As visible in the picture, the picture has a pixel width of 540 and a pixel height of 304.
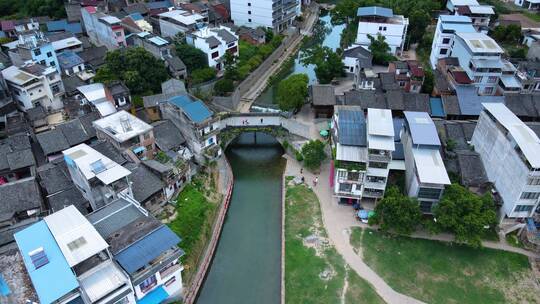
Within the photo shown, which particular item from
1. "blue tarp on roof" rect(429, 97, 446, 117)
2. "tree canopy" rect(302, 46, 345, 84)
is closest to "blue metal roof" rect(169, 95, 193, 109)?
"tree canopy" rect(302, 46, 345, 84)

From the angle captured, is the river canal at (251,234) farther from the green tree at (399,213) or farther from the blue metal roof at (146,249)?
the green tree at (399,213)

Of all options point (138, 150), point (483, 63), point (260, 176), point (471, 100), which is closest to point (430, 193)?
point (260, 176)

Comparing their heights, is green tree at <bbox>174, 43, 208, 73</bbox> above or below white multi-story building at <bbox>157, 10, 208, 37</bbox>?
below

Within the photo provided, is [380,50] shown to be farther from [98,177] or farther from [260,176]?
[98,177]

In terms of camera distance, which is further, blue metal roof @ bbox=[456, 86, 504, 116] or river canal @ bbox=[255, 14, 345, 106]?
river canal @ bbox=[255, 14, 345, 106]

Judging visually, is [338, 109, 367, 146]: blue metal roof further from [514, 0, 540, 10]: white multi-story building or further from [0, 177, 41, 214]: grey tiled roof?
[514, 0, 540, 10]: white multi-story building

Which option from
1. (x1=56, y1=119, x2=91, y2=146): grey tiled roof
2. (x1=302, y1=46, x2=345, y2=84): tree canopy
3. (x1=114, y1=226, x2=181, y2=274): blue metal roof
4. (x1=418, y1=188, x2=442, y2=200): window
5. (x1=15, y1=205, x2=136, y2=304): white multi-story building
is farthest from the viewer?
(x1=302, y1=46, x2=345, y2=84): tree canopy

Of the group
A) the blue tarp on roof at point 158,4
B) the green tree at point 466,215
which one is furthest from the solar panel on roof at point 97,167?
the blue tarp on roof at point 158,4
